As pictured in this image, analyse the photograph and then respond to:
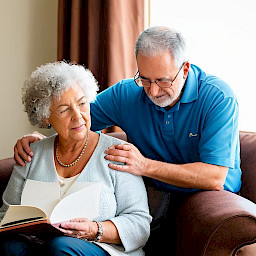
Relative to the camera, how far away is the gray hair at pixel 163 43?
200cm

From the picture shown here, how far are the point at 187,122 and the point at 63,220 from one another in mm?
708

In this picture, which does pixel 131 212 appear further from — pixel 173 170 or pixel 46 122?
pixel 46 122

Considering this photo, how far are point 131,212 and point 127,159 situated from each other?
215mm

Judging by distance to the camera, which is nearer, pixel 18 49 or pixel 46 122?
pixel 46 122

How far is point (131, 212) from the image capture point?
194cm

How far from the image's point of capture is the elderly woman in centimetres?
184

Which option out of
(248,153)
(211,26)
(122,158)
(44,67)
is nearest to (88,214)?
(122,158)

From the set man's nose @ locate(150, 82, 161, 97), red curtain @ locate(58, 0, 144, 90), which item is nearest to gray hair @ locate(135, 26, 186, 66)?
man's nose @ locate(150, 82, 161, 97)

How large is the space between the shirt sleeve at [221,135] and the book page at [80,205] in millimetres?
481

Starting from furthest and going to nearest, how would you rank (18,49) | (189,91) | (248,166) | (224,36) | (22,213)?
1. (18,49)
2. (224,36)
3. (248,166)
4. (189,91)
5. (22,213)

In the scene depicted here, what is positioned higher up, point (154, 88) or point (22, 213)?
point (154, 88)

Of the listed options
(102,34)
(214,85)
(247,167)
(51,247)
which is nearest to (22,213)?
(51,247)

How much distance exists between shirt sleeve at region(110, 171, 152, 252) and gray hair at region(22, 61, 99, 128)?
1.30 ft

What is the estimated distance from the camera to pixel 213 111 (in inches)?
81.9
